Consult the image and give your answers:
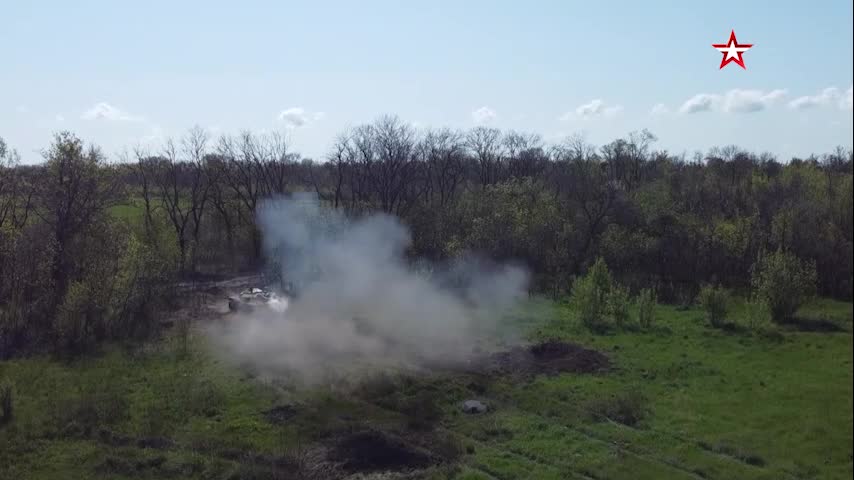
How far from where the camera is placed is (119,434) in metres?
22.2

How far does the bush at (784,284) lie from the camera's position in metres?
35.7

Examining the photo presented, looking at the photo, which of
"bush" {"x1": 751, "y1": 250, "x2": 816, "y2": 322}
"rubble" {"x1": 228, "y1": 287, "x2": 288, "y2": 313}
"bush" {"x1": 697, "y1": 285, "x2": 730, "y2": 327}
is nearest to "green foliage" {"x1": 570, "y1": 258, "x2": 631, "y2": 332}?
"bush" {"x1": 697, "y1": 285, "x2": 730, "y2": 327}

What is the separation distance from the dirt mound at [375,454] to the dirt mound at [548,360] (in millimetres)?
8589

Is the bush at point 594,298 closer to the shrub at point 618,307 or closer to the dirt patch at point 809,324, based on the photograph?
the shrub at point 618,307

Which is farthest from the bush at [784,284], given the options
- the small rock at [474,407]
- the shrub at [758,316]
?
the small rock at [474,407]

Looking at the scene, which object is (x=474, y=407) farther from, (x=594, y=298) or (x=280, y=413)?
(x=594, y=298)

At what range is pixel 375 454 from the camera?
67.7 feet

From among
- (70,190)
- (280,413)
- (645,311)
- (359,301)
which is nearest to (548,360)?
(645,311)

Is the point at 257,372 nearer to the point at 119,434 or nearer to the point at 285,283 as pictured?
the point at 119,434

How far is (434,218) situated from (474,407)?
29845mm

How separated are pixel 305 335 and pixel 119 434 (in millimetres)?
11276

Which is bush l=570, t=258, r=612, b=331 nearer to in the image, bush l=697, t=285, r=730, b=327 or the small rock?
bush l=697, t=285, r=730, b=327

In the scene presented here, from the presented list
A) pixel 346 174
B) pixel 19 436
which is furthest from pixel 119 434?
pixel 346 174

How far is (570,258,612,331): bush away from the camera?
3794cm
